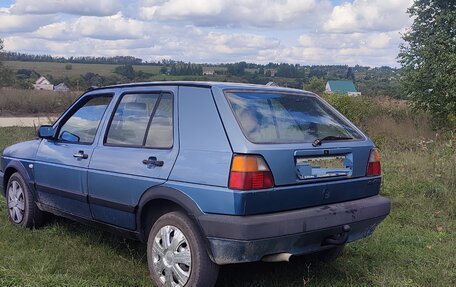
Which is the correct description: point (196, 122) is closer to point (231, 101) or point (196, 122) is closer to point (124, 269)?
point (231, 101)

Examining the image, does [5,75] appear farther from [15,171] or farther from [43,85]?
[15,171]

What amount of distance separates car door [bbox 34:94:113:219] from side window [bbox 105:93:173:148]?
0.90 feet

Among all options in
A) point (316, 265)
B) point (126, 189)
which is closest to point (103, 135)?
point (126, 189)

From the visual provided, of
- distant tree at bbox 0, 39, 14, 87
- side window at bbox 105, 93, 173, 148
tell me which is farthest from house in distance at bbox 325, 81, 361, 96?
distant tree at bbox 0, 39, 14, 87

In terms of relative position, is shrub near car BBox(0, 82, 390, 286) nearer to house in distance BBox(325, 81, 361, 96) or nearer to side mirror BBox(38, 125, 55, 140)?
side mirror BBox(38, 125, 55, 140)

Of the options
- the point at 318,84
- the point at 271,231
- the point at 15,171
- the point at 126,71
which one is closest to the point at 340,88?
the point at 318,84

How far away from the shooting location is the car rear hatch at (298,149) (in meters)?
3.64

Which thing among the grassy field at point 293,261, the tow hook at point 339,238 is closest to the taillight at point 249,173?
the tow hook at point 339,238

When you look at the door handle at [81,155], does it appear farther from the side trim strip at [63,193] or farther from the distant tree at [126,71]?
the distant tree at [126,71]

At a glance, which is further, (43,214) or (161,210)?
(43,214)

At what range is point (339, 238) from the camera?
13.1 ft

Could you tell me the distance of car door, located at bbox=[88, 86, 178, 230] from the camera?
4.10 meters

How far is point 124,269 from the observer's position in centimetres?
454

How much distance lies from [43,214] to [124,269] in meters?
1.76
